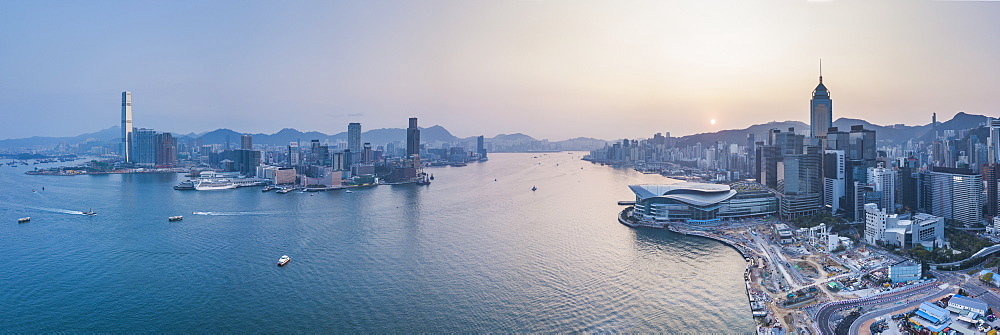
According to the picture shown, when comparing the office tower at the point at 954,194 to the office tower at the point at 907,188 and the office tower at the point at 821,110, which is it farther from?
the office tower at the point at 821,110

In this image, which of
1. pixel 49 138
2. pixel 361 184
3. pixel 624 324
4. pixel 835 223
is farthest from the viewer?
pixel 49 138

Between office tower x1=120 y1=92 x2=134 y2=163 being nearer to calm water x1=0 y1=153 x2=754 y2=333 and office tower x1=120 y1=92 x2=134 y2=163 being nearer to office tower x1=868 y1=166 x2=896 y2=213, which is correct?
calm water x1=0 y1=153 x2=754 y2=333

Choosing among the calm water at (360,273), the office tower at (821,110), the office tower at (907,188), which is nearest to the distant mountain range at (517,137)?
the office tower at (821,110)

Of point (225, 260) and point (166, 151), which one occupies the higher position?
point (166, 151)

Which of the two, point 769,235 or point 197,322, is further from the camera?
point 769,235

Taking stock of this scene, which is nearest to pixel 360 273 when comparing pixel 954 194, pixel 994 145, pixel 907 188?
pixel 954 194

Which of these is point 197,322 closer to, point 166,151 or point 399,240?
point 399,240

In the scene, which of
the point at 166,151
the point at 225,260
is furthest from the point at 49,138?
the point at 225,260

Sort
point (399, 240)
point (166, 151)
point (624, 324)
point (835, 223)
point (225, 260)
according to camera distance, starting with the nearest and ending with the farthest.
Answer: point (624, 324), point (225, 260), point (399, 240), point (835, 223), point (166, 151)
